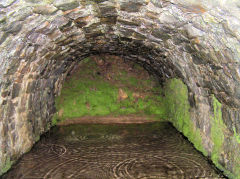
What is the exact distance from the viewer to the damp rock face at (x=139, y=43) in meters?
2.80

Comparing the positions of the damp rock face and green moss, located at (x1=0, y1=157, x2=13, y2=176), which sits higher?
the damp rock face

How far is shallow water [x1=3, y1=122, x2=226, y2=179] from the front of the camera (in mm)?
4180

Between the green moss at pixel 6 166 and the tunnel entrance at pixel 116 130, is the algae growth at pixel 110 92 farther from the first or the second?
the green moss at pixel 6 166

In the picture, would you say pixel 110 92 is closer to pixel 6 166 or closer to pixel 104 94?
pixel 104 94

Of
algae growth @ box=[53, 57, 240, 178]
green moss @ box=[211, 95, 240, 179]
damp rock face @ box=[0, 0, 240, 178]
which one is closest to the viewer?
damp rock face @ box=[0, 0, 240, 178]

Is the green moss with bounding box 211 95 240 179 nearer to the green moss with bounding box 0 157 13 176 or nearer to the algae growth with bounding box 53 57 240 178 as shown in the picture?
the algae growth with bounding box 53 57 240 178

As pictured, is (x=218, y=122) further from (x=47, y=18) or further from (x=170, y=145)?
(x=47, y=18)

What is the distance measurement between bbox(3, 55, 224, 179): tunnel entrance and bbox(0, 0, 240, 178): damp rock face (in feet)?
1.22

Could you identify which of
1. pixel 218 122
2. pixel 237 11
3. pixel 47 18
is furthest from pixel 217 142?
pixel 47 18

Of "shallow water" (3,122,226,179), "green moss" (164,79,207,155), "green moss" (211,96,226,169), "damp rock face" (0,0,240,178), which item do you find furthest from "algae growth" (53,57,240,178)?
"green moss" (211,96,226,169)

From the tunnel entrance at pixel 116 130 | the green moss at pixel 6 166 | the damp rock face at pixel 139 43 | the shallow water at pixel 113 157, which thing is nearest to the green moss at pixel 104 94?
the tunnel entrance at pixel 116 130

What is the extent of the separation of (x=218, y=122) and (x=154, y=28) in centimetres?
197

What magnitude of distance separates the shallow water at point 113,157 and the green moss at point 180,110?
198 millimetres

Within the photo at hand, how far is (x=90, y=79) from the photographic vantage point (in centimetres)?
820
